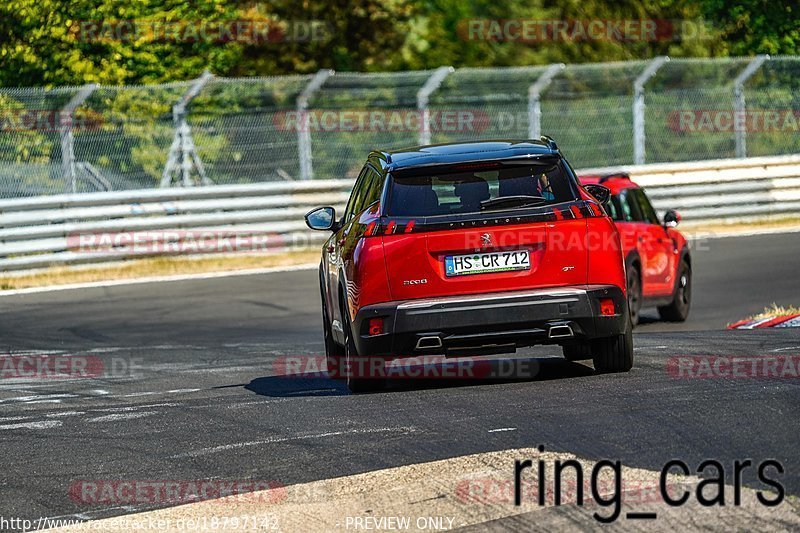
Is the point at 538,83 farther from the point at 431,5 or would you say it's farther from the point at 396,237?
the point at 431,5

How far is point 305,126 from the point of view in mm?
25031

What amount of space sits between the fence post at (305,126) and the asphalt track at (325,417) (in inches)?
382

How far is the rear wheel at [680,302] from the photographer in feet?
52.9

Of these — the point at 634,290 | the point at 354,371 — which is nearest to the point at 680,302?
the point at 634,290

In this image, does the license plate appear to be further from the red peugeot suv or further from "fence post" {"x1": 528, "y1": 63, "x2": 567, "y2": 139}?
"fence post" {"x1": 528, "y1": 63, "x2": 567, "y2": 139}

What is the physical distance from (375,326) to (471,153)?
4.21 feet

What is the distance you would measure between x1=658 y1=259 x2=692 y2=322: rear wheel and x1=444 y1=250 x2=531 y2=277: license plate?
Answer: 654cm

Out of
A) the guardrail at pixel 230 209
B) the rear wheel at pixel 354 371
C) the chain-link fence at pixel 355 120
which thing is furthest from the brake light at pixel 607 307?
the chain-link fence at pixel 355 120

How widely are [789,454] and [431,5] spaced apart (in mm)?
49412

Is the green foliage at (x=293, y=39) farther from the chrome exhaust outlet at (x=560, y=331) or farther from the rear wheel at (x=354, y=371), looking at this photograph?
the chrome exhaust outlet at (x=560, y=331)

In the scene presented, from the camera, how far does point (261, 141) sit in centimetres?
2528

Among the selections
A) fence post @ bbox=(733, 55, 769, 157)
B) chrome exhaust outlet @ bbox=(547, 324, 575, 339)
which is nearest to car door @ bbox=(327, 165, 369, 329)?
chrome exhaust outlet @ bbox=(547, 324, 575, 339)

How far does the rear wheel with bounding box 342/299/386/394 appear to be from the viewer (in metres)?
10.4

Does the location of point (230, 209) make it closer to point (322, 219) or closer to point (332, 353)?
point (332, 353)
